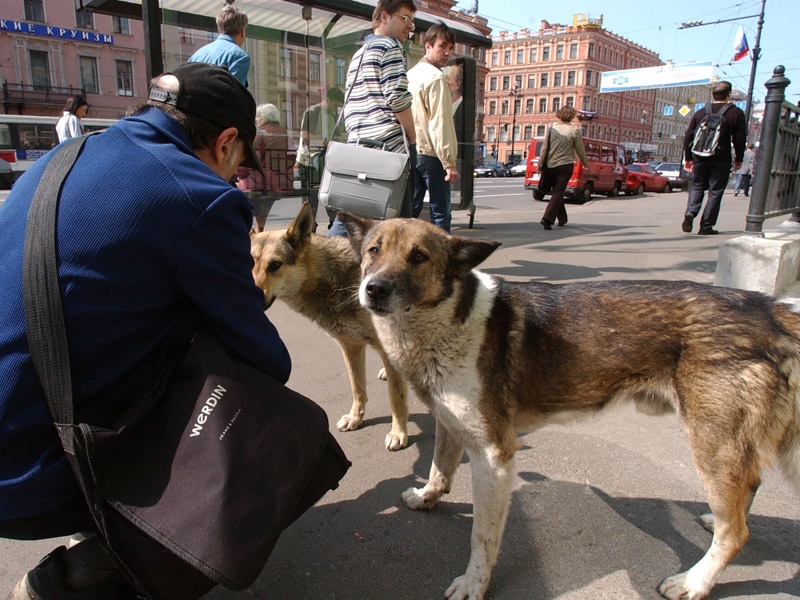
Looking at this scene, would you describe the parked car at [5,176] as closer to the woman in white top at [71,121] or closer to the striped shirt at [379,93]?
the woman in white top at [71,121]

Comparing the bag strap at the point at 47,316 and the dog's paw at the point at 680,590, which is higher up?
the bag strap at the point at 47,316

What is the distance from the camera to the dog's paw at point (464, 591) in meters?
1.98

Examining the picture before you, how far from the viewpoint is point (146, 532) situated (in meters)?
1.44

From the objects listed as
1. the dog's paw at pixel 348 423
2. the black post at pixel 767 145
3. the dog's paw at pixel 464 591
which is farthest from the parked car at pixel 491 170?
the dog's paw at pixel 464 591

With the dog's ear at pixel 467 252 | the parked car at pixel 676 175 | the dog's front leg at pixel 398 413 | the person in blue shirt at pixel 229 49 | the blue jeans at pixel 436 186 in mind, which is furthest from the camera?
the parked car at pixel 676 175

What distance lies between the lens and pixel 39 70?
39.5 m

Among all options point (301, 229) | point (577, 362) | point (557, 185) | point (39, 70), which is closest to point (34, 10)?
point (39, 70)

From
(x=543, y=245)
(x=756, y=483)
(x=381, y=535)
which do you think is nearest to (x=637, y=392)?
(x=756, y=483)

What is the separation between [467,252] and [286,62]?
24.3ft

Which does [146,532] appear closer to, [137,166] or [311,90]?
[137,166]

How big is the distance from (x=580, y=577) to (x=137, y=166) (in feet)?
7.20

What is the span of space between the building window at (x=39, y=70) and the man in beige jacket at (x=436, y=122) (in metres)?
45.9

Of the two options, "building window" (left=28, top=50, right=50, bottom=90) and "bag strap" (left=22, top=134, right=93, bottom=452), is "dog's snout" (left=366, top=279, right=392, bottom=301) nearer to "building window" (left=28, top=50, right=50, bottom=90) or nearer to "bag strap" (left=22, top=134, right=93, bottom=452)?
"bag strap" (left=22, top=134, right=93, bottom=452)

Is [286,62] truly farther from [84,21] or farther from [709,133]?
[84,21]
